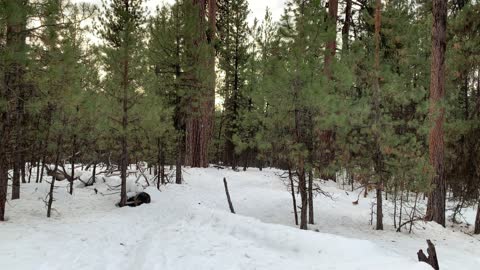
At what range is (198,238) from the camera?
8.81 m

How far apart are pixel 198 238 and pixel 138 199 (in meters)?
5.48

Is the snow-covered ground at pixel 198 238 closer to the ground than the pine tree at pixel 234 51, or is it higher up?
closer to the ground

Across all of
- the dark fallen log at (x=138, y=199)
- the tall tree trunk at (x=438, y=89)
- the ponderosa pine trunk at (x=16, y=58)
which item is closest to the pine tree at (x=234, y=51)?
the dark fallen log at (x=138, y=199)

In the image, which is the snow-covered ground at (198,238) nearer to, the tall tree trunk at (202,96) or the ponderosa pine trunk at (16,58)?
the ponderosa pine trunk at (16,58)

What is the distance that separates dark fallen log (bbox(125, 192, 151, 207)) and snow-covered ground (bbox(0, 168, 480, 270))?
14.4 inches

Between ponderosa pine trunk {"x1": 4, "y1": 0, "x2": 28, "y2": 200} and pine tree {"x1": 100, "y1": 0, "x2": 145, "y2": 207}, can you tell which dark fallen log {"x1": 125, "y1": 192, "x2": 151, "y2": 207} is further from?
ponderosa pine trunk {"x1": 4, "y1": 0, "x2": 28, "y2": 200}

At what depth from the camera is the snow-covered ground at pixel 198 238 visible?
6.90 m

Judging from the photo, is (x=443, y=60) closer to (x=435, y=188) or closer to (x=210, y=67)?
(x=435, y=188)

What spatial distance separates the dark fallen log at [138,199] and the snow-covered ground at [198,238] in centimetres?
37

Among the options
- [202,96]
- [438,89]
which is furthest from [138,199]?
[438,89]

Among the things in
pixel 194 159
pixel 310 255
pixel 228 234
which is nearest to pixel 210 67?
pixel 194 159

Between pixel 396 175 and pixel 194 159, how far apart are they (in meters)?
13.7

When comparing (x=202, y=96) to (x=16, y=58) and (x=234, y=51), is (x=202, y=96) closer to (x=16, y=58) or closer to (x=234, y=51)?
(x=16, y=58)

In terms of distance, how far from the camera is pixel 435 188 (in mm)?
11930
